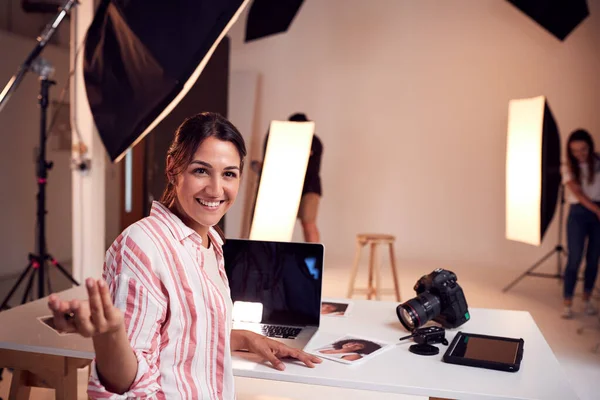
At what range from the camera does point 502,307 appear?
478cm

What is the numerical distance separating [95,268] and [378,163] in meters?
3.92

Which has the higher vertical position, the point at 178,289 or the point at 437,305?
the point at 178,289

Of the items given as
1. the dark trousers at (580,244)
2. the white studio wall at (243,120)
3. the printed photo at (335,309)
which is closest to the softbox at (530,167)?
the dark trousers at (580,244)

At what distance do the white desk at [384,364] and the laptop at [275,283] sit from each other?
0.34 feet

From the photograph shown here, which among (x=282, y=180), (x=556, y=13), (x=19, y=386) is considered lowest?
(x=19, y=386)

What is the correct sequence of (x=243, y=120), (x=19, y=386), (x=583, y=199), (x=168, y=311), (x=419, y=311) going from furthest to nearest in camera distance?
(x=243, y=120), (x=583, y=199), (x=19, y=386), (x=419, y=311), (x=168, y=311)

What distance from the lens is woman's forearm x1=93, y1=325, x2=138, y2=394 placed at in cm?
89

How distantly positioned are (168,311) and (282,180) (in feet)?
5.58

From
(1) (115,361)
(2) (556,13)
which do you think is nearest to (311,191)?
(2) (556,13)

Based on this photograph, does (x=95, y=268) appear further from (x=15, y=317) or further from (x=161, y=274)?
(x=161, y=274)

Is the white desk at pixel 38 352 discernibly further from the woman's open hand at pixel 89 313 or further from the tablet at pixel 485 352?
the tablet at pixel 485 352

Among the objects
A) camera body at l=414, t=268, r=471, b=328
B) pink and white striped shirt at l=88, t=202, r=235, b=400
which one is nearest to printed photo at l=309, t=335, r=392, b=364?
camera body at l=414, t=268, r=471, b=328

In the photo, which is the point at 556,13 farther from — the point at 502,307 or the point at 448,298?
the point at 448,298

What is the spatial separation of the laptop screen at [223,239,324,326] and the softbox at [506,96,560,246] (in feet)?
7.73
